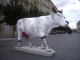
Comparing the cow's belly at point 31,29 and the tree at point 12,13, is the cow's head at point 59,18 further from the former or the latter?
the tree at point 12,13

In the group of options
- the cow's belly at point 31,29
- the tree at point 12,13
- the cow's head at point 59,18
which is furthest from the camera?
the tree at point 12,13

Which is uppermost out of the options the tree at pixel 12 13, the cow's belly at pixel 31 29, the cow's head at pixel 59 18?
the tree at pixel 12 13

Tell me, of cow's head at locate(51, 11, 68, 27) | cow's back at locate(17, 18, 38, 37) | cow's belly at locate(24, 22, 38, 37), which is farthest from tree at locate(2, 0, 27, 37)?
cow's head at locate(51, 11, 68, 27)

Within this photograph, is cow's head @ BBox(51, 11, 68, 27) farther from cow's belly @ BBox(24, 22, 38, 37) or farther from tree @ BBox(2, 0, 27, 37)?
tree @ BBox(2, 0, 27, 37)

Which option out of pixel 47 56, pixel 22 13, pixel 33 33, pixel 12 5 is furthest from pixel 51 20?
pixel 12 5

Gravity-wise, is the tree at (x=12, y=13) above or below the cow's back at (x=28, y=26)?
above

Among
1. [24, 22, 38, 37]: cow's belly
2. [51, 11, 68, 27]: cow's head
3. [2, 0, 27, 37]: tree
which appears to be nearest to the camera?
[51, 11, 68, 27]: cow's head

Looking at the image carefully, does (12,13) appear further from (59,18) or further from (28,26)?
(59,18)

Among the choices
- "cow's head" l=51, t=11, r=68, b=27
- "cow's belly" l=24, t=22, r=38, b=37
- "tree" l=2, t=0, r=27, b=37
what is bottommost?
"cow's belly" l=24, t=22, r=38, b=37

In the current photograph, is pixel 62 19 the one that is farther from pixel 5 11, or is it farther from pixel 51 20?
pixel 5 11

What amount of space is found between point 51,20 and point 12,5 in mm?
21056

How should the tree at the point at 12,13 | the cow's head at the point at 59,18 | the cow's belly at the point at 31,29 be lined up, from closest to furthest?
the cow's head at the point at 59,18 < the cow's belly at the point at 31,29 < the tree at the point at 12,13

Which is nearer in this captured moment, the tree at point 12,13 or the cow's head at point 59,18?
the cow's head at point 59,18

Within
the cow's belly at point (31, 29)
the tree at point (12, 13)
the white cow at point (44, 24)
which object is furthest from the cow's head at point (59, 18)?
the tree at point (12, 13)
